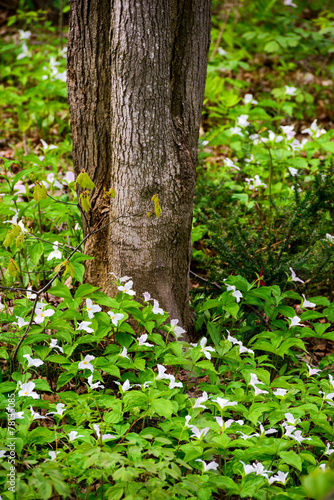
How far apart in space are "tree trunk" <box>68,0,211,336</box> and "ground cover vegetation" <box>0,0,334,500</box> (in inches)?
5.9

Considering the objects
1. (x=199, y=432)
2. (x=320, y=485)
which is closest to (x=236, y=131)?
(x=199, y=432)

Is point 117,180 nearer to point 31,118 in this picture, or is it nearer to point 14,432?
point 14,432

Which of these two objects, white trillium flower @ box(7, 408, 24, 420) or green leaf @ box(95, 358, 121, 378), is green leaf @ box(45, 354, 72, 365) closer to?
green leaf @ box(95, 358, 121, 378)

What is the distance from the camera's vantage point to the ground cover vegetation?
1502 millimetres

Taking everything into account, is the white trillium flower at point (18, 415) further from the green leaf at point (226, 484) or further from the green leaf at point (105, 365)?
the green leaf at point (226, 484)

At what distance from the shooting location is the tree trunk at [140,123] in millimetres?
2012

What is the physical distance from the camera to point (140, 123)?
2084 mm

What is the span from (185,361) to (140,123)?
1138 millimetres

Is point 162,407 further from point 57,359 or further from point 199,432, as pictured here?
point 57,359

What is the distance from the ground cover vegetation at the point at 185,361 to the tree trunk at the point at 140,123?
0.49 ft

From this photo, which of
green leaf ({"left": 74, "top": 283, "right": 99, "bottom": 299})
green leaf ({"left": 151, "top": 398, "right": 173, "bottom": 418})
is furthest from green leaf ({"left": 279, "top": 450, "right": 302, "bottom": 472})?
green leaf ({"left": 74, "top": 283, "right": 99, "bottom": 299})

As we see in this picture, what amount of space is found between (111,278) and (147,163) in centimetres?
65

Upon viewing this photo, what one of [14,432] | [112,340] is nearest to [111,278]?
[112,340]

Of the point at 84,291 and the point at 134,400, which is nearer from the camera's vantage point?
the point at 134,400
